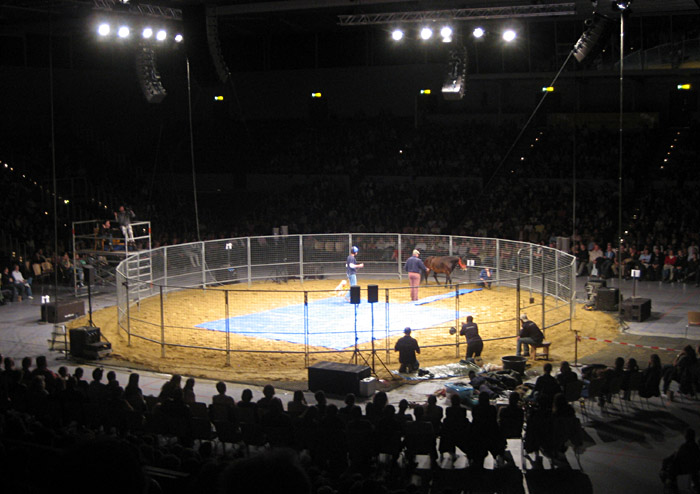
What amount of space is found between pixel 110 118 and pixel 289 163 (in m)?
10.2

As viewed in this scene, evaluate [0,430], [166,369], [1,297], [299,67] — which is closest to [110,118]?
[299,67]

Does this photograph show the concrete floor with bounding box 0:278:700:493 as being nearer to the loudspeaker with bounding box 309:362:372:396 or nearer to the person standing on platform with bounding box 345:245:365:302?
the loudspeaker with bounding box 309:362:372:396

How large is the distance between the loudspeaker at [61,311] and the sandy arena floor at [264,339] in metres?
0.37

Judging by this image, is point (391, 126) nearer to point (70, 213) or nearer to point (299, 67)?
point (299, 67)

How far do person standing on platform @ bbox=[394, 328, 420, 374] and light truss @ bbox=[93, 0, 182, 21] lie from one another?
12.4 metres

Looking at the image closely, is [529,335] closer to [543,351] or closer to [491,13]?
[543,351]

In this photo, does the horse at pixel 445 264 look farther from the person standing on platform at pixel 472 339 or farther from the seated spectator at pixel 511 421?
the seated spectator at pixel 511 421

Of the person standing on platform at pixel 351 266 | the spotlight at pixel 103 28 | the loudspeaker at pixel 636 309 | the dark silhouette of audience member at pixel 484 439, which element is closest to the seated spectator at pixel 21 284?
the spotlight at pixel 103 28

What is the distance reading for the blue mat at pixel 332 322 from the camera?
19.9 metres

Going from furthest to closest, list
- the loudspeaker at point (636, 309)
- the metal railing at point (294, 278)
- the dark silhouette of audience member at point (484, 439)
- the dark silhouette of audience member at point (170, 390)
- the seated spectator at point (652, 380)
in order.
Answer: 1. the loudspeaker at point (636, 309)
2. the metal railing at point (294, 278)
3. the seated spectator at point (652, 380)
4. the dark silhouette of audience member at point (170, 390)
5. the dark silhouette of audience member at point (484, 439)

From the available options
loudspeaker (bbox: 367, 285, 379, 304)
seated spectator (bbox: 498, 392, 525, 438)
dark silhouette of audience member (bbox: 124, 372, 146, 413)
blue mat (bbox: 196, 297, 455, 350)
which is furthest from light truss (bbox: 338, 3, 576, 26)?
dark silhouette of audience member (bbox: 124, 372, 146, 413)

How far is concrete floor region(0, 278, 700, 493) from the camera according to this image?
34.1 ft

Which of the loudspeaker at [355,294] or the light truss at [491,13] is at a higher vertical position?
the light truss at [491,13]

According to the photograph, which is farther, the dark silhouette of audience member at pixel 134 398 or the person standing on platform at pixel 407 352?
the person standing on platform at pixel 407 352
